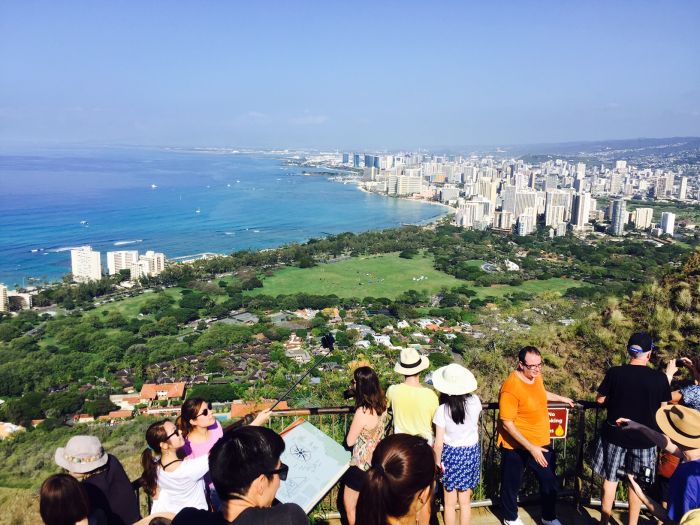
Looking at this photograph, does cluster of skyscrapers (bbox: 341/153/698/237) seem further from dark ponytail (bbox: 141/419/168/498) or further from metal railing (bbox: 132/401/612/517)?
dark ponytail (bbox: 141/419/168/498)

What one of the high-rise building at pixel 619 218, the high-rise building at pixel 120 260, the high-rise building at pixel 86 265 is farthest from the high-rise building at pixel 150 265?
the high-rise building at pixel 619 218

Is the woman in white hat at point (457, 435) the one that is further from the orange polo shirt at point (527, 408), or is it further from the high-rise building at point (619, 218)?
the high-rise building at point (619, 218)

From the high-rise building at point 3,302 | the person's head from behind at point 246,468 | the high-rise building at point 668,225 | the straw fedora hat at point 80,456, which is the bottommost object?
the high-rise building at point 3,302

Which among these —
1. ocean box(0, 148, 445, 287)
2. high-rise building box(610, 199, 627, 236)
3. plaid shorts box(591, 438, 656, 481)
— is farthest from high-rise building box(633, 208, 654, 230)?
plaid shorts box(591, 438, 656, 481)

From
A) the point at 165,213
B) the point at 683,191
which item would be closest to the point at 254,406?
the point at 165,213

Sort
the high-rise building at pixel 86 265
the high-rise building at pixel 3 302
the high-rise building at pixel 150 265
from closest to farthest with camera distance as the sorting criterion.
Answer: the high-rise building at pixel 3 302 → the high-rise building at pixel 86 265 → the high-rise building at pixel 150 265

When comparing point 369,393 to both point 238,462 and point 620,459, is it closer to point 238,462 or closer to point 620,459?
point 238,462

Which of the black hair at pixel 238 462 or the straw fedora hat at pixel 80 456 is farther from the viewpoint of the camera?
the straw fedora hat at pixel 80 456
